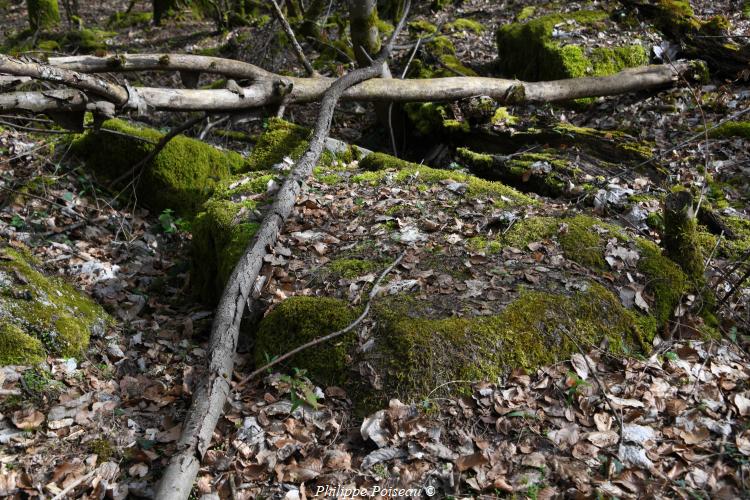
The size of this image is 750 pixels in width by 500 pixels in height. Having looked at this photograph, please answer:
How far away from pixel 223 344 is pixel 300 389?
2.26 feet

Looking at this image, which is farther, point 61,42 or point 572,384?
point 61,42

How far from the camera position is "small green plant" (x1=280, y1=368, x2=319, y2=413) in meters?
3.44

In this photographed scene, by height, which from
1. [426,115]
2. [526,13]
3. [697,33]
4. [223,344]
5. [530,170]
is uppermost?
[697,33]

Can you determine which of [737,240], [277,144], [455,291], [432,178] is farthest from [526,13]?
[455,291]

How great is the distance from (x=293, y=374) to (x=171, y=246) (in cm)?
327

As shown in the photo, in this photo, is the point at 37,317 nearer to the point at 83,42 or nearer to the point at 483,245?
the point at 483,245

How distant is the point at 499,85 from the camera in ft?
27.8

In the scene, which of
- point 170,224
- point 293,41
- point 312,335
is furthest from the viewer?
point 293,41

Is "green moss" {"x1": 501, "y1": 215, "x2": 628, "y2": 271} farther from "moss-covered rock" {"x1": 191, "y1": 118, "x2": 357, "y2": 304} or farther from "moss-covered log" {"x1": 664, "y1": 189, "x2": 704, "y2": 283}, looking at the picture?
"moss-covered rock" {"x1": 191, "y1": 118, "x2": 357, "y2": 304}

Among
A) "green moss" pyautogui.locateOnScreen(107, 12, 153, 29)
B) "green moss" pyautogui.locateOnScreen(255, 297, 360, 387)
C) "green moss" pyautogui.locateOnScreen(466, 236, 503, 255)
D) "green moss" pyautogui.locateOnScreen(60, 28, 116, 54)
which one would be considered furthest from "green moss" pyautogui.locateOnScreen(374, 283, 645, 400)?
"green moss" pyautogui.locateOnScreen(107, 12, 153, 29)

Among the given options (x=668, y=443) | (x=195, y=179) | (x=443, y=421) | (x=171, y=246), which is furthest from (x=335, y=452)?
(x=195, y=179)

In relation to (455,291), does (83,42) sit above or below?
below

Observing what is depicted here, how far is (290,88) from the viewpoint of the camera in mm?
7414

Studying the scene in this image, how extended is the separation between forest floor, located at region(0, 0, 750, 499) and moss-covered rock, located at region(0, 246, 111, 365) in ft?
0.39
